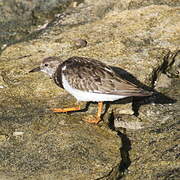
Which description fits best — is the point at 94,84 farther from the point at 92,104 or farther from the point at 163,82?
the point at 163,82

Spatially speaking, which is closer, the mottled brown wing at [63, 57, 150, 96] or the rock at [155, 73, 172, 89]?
the mottled brown wing at [63, 57, 150, 96]

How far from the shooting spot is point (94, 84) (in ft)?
19.6

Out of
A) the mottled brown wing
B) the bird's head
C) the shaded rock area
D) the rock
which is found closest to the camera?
the shaded rock area

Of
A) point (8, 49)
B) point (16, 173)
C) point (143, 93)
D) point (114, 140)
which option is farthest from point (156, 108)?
point (8, 49)

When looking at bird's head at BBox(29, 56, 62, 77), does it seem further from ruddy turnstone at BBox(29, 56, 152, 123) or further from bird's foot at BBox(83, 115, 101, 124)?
bird's foot at BBox(83, 115, 101, 124)

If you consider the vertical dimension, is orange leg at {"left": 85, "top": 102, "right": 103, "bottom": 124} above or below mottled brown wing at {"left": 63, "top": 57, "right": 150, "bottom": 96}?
below

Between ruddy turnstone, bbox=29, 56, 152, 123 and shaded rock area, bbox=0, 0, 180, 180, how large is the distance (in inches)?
13.0

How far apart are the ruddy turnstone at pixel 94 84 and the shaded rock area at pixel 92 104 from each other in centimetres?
33

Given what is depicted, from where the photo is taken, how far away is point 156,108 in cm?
645

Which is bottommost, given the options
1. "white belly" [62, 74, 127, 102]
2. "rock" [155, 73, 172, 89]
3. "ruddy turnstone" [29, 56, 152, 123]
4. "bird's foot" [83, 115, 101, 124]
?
"rock" [155, 73, 172, 89]

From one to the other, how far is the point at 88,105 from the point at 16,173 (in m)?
1.88

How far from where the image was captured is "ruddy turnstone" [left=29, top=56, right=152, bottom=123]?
5.90 meters

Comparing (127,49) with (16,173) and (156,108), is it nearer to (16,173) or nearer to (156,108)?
(156,108)

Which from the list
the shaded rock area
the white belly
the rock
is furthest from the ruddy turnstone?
the rock
